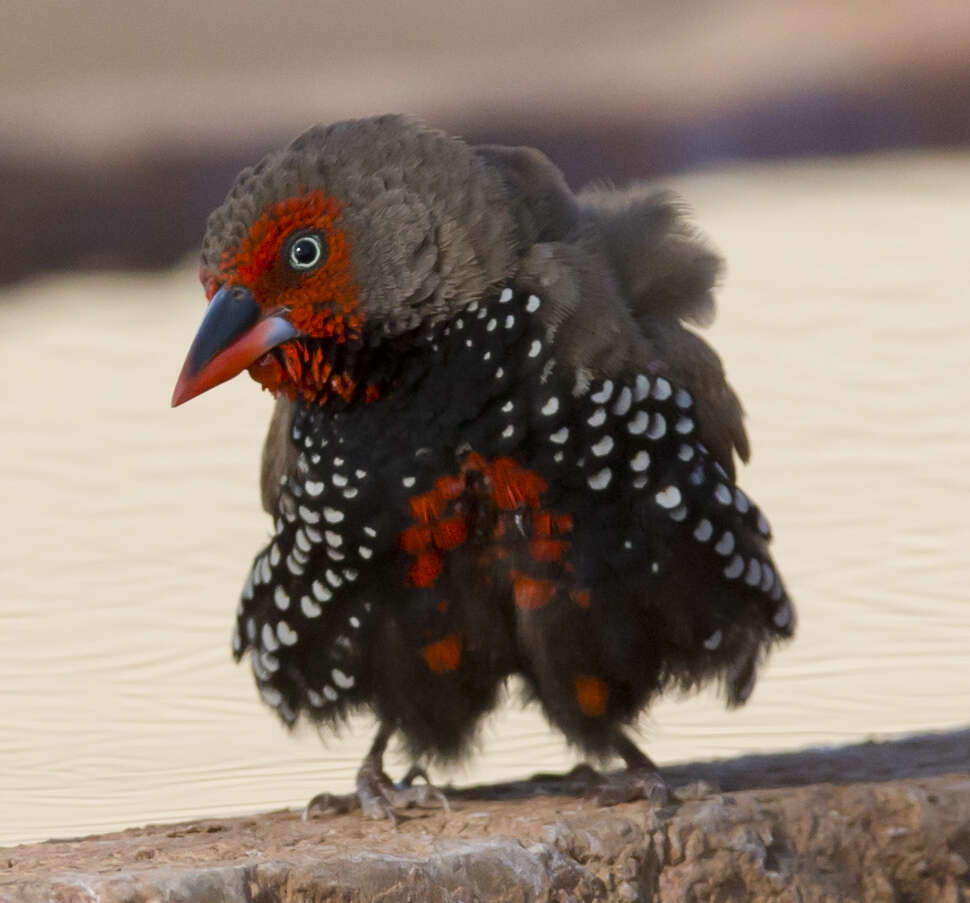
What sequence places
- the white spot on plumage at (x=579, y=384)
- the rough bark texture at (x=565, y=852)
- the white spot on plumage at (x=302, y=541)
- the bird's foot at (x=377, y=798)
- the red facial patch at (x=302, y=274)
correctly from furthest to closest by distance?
the bird's foot at (x=377, y=798) → the white spot on plumage at (x=302, y=541) → the white spot on plumage at (x=579, y=384) → the red facial patch at (x=302, y=274) → the rough bark texture at (x=565, y=852)

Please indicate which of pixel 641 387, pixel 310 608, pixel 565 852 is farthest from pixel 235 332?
pixel 565 852

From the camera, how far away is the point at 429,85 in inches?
196

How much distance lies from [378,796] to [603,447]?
2.08 feet

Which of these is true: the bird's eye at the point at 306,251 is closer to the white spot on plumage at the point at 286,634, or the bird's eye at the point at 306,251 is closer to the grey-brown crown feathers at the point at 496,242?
the grey-brown crown feathers at the point at 496,242

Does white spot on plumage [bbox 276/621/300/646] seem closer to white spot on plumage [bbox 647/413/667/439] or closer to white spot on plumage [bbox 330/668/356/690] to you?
white spot on plumage [bbox 330/668/356/690]

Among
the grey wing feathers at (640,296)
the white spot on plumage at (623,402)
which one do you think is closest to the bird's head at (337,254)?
the grey wing feathers at (640,296)

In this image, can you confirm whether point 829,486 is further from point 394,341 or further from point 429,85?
point 394,341

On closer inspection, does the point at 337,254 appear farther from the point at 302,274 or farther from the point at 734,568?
the point at 734,568

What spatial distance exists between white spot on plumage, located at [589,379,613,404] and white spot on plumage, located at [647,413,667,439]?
0.25ft

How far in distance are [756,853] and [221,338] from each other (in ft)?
3.23

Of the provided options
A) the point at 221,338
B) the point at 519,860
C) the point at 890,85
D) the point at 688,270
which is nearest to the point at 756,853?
the point at 519,860

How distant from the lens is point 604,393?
2.30 m

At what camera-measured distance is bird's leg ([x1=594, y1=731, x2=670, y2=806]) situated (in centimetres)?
244

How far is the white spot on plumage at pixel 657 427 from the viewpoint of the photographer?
7.67 feet
